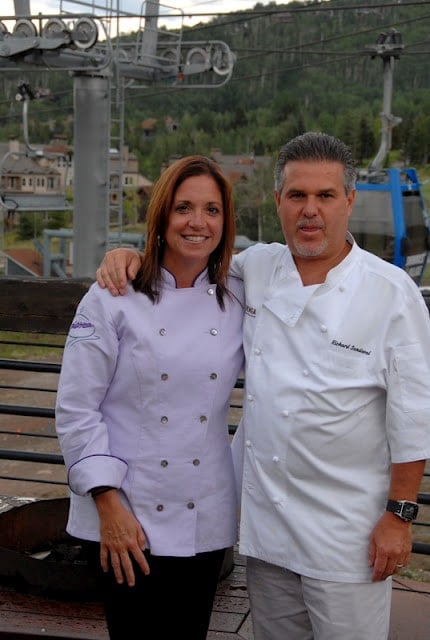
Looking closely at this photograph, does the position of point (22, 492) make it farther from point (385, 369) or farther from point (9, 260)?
point (9, 260)

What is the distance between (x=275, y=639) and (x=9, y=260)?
2105 cm

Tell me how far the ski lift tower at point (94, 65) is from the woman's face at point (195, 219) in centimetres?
1111

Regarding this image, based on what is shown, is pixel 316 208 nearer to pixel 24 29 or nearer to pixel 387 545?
pixel 387 545

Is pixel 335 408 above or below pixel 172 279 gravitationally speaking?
below

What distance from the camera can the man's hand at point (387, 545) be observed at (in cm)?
176

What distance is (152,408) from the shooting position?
1881mm

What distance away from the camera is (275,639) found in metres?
1.94

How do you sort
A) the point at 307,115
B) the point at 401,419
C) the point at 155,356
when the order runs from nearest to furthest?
1. the point at 401,419
2. the point at 155,356
3. the point at 307,115

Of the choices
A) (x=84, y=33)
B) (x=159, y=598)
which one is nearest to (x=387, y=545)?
(x=159, y=598)

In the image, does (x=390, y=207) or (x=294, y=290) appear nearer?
(x=294, y=290)

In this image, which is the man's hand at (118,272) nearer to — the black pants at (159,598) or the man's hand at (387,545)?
the black pants at (159,598)

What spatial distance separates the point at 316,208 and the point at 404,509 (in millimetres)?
577

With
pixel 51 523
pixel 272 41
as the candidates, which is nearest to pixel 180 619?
pixel 51 523

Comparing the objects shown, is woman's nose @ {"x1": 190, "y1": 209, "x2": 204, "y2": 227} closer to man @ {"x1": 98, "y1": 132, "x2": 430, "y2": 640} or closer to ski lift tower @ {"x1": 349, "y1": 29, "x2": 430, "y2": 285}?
man @ {"x1": 98, "y1": 132, "x2": 430, "y2": 640}
